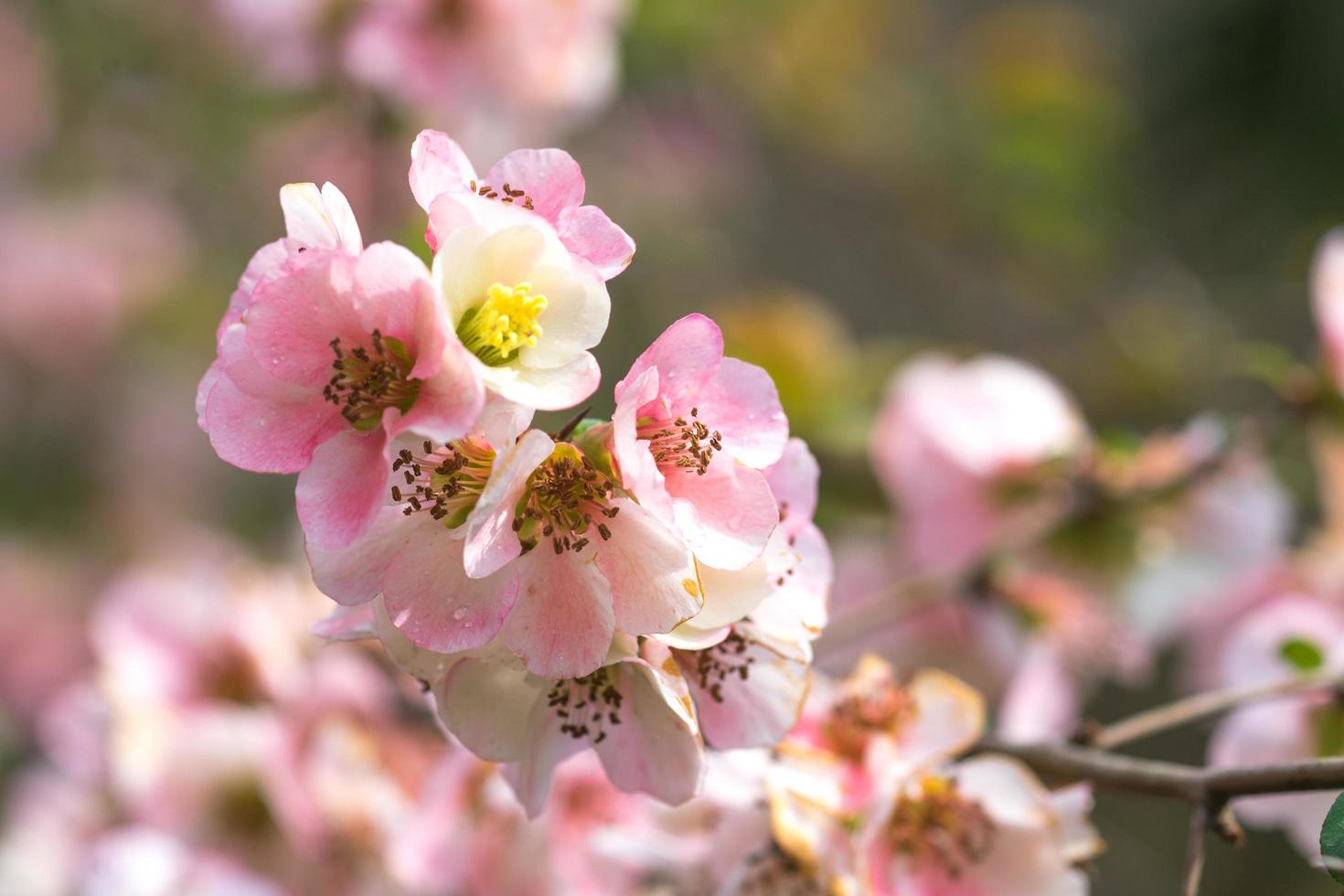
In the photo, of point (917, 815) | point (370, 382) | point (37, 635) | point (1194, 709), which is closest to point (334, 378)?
point (370, 382)

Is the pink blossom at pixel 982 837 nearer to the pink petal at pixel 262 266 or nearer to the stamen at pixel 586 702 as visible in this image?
the stamen at pixel 586 702

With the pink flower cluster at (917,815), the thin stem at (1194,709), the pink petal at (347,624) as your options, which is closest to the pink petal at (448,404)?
the pink petal at (347,624)

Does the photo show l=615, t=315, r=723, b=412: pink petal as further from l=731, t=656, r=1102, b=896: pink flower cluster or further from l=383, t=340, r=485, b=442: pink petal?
l=731, t=656, r=1102, b=896: pink flower cluster

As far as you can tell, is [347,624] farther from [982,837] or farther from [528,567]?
[982,837]

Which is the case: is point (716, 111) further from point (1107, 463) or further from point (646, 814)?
point (646, 814)

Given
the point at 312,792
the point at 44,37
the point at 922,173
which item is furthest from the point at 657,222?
the point at 312,792

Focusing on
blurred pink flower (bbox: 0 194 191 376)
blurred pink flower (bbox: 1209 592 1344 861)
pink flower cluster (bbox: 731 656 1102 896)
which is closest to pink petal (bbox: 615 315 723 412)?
pink flower cluster (bbox: 731 656 1102 896)
